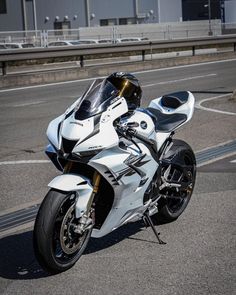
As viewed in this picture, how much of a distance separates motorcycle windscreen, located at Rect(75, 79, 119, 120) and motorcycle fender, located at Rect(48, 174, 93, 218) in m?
0.43

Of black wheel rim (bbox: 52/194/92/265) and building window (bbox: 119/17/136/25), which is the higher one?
building window (bbox: 119/17/136/25)

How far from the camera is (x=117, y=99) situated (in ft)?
15.5

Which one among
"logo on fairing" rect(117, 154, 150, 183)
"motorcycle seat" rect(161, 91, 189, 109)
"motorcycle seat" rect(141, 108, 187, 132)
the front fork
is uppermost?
"motorcycle seat" rect(161, 91, 189, 109)

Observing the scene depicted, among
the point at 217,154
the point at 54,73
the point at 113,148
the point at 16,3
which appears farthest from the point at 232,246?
the point at 16,3

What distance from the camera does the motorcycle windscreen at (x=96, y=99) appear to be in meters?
4.54

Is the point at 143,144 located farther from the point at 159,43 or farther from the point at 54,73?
the point at 159,43

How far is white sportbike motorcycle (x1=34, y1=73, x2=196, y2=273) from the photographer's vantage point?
4391 millimetres

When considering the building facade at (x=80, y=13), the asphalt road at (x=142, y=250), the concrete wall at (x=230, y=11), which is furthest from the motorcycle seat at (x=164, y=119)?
the concrete wall at (x=230, y=11)

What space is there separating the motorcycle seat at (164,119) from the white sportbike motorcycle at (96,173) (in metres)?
0.05

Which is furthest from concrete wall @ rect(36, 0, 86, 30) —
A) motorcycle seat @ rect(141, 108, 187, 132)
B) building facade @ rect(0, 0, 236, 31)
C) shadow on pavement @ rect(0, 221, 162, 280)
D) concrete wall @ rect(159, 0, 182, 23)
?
shadow on pavement @ rect(0, 221, 162, 280)

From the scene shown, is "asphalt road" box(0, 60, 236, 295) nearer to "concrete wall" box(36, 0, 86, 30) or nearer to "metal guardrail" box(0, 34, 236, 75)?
"metal guardrail" box(0, 34, 236, 75)

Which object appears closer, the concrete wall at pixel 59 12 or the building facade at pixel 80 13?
the building facade at pixel 80 13

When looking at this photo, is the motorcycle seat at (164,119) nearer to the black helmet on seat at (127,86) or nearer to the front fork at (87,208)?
the black helmet on seat at (127,86)

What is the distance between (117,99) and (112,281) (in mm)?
1311
